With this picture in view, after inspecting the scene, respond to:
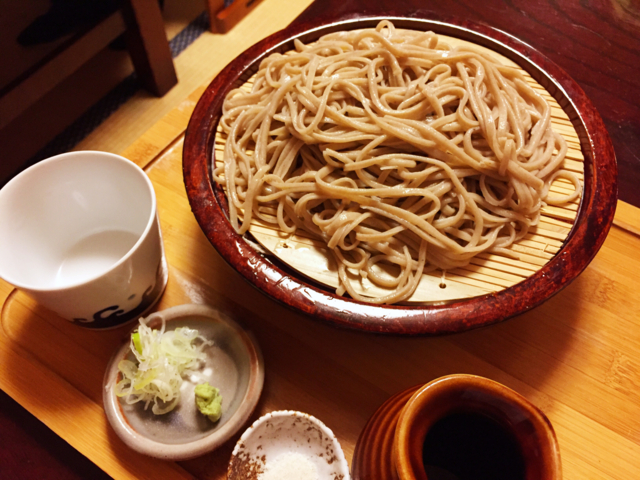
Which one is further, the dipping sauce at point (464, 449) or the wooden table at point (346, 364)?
the wooden table at point (346, 364)

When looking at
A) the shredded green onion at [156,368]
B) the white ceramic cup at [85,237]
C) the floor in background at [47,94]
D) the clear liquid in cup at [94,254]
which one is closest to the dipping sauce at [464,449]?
the shredded green onion at [156,368]

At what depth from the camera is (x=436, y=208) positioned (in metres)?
1.24

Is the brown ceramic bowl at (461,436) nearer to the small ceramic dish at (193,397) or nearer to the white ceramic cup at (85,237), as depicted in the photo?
the small ceramic dish at (193,397)

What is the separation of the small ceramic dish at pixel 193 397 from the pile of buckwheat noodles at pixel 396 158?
0.97ft

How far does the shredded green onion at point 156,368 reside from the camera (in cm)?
111

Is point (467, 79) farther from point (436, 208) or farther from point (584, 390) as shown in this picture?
point (584, 390)

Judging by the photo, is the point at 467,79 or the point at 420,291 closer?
the point at 420,291

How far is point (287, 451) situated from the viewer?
1067 millimetres

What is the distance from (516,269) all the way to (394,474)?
65 cm

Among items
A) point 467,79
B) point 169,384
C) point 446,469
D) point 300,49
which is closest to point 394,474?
point 446,469

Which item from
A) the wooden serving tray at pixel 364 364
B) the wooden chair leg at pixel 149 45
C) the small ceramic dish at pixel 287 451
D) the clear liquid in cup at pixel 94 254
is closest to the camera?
the small ceramic dish at pixel 287 451

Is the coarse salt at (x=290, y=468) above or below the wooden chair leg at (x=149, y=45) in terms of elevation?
below

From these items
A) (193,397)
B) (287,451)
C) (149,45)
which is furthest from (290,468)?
(149,45)

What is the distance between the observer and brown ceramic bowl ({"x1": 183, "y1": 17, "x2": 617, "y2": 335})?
106cm
